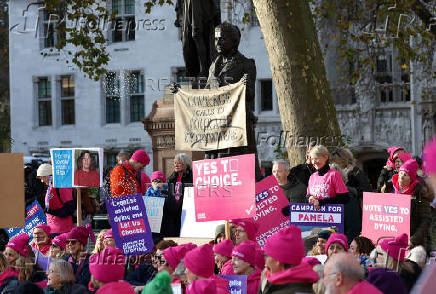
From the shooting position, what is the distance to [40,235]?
9875 mm

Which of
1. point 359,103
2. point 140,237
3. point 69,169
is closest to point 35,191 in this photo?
point 69,169

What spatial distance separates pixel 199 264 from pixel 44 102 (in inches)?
1198

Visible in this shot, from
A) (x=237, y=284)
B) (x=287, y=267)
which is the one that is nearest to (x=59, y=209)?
(x=237, y=284)

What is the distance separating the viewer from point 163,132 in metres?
13.3

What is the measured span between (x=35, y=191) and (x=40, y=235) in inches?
178

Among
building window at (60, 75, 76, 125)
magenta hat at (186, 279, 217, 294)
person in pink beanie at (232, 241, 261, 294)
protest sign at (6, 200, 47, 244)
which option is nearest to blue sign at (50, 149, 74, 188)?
protest sign at (6, 200, 47, 244)

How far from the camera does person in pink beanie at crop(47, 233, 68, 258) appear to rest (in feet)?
29.5

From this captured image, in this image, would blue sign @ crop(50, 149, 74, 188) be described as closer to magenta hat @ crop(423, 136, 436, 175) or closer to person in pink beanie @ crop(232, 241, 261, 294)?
person in pink beanie @ crop(232, 241, 261, 294)

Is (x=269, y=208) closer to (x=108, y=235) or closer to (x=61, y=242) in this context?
(x=108, y=235)

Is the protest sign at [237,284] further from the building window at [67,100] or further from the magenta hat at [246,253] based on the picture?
the building window at [67,100]

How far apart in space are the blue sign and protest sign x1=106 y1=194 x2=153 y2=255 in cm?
198

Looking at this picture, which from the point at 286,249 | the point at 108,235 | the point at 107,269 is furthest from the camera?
the point at 108,235

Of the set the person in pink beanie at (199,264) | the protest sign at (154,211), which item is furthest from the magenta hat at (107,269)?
the protest sign at (154,211)

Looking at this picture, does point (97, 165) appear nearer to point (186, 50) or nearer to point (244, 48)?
point (186, 50)
